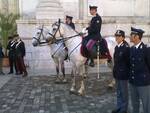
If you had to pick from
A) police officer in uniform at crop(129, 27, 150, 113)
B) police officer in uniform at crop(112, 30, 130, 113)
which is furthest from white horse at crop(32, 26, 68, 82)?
police officer in uniform at crop(129, 27, 150, 113)

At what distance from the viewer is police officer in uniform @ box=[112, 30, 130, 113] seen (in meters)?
8.95

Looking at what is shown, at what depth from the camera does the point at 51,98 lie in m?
11.6

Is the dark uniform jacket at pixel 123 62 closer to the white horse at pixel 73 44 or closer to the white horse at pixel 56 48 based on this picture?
the white horse at pixel 73 44

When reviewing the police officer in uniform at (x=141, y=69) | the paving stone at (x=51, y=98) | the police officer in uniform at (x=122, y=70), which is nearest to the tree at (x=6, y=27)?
the paving stone at (x=51, y=98)

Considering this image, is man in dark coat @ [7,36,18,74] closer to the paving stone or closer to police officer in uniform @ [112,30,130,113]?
the paving stone

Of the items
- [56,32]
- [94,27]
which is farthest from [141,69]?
[56,32]

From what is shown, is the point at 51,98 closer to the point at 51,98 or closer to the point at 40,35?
the point at 51,98

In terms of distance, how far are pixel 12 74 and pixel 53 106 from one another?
7485 millimetres

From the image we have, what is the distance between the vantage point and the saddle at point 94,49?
1234 cm

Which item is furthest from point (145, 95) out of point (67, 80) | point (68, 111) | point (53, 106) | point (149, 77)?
point (67, 80)

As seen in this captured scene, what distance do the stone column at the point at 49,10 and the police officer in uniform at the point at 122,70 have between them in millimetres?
10125

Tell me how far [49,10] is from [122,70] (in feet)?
35.0

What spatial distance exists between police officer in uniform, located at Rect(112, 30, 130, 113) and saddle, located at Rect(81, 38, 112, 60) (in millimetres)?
3206

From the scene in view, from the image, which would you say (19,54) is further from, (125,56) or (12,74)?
(125,56)
